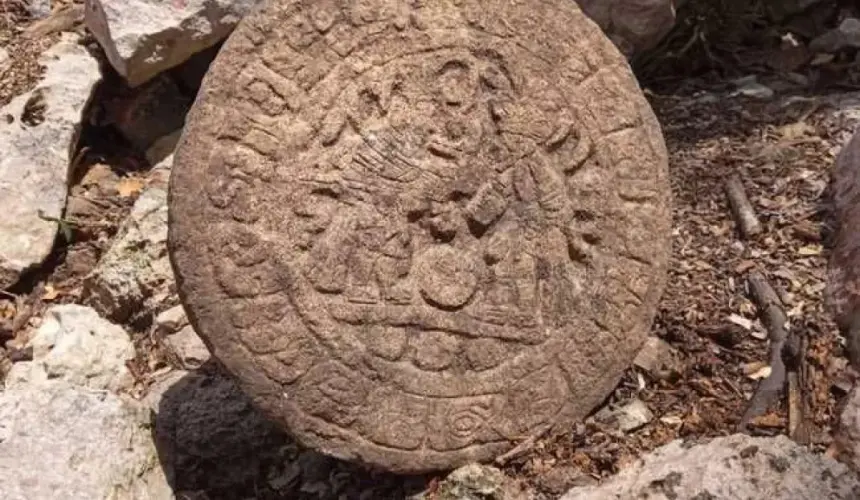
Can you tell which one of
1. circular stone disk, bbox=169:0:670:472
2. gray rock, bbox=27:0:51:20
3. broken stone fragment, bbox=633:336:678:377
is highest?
circular stone disk, bbox=169:0:670:472

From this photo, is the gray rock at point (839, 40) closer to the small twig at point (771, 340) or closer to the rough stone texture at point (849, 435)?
the small twig at point (771, 340)

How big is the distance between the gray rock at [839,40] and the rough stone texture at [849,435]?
192 cm

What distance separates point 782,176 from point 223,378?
169 centimetres

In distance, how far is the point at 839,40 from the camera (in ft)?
13.4

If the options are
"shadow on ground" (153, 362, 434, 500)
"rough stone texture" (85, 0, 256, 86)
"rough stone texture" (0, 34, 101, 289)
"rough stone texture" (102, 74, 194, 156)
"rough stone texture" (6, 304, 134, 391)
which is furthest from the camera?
"rough stone texture" (102, 74, 194, 156)

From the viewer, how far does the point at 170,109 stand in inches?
146

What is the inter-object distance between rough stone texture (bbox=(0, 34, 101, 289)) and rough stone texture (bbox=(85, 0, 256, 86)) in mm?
150

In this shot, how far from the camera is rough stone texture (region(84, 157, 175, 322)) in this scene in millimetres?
3166

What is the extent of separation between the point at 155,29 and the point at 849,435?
2.24 metres

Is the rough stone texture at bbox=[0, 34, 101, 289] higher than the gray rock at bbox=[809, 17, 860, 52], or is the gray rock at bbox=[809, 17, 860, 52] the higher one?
the gray rock at bbox=[809, 17, 860, 52]

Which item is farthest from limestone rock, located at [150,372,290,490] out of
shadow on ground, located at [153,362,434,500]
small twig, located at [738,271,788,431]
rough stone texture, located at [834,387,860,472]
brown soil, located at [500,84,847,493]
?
rough stone texture, located at [834,387,860,472]

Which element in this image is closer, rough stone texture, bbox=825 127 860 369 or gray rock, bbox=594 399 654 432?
gray rock, bbox=594 399 654 432

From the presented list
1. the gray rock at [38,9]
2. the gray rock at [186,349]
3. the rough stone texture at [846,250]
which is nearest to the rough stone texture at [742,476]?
the rough stone texture at [846,250]

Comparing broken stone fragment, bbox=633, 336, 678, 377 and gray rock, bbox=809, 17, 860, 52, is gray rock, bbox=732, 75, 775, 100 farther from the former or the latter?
broken stone fragment, bbox=633, 336, 678, 377
